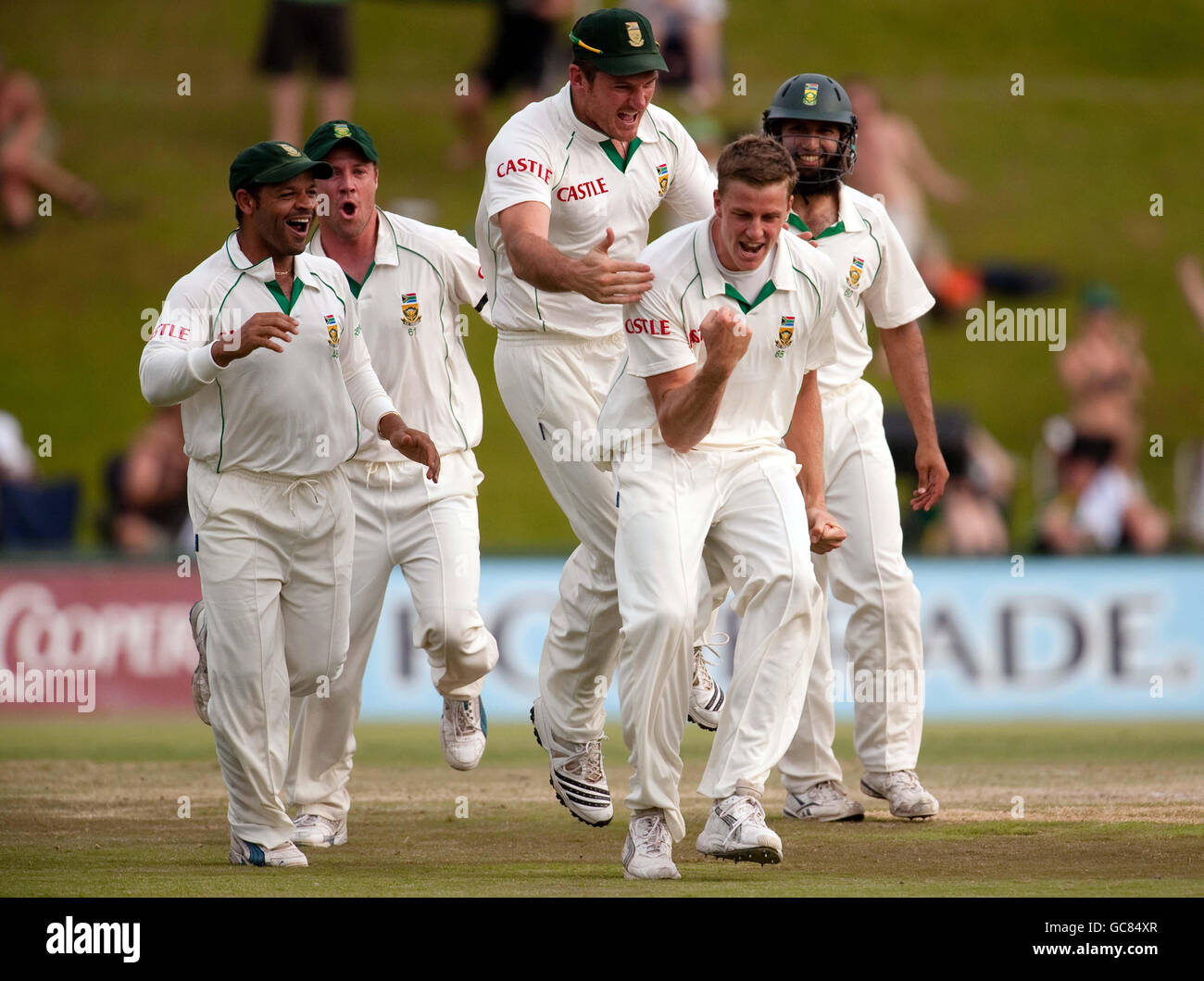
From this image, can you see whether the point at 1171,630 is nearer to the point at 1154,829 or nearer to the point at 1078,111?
the point at 1154,829

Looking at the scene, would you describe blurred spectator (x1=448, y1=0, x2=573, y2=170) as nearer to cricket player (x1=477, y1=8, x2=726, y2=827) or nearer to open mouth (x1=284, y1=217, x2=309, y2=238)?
cricket player (x1=477, y1=8, x2=726, y2=827)

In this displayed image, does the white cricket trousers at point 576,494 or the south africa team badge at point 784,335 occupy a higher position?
the south africa team badge at point 784,335

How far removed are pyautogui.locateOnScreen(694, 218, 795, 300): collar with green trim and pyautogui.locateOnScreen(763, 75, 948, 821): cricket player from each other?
1.28 metres

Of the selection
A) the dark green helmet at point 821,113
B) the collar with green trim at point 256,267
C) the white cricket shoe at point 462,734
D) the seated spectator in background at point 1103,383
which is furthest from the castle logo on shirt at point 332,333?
the seated spectator in background at point 1103,383

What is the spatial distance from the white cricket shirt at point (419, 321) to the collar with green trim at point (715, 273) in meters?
1.51

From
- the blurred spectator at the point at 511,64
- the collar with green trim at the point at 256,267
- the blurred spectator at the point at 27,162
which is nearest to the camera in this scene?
the collar with green trim at the point at 256,267

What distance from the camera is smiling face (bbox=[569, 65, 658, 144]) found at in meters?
7.10

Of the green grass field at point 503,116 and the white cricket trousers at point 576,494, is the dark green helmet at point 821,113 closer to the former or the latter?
the white cricket trousers at point 576,494

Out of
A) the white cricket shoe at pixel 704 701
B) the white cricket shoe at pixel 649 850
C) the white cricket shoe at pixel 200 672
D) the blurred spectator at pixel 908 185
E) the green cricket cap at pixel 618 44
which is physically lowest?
the white cricket shoe at pixel 649 850

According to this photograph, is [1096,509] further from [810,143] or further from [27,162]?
[27,162]

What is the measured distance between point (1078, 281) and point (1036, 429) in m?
2.58

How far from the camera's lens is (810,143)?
25.5 feet

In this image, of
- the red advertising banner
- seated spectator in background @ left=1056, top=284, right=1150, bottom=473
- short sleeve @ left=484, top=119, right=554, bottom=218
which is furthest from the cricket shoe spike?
seated spectator in background @ left=1056, top=284, right=1150, bottom=473

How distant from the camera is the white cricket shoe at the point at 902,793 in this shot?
7750 millimetres
